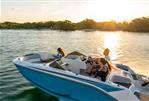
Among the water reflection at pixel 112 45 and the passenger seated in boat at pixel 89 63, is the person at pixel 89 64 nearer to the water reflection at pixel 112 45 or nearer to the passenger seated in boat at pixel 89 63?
the passenger seated in boat at pixel 89 63

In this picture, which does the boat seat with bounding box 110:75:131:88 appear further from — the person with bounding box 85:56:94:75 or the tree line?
the tree line

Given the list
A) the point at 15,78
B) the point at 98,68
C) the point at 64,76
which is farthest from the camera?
the point at 15,78

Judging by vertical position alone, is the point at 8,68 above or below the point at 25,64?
below

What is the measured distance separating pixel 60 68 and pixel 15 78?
388 cm

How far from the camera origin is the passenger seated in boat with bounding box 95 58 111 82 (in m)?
8.68

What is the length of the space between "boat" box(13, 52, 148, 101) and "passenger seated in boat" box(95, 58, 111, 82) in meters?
0.18

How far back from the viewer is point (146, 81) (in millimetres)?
9406

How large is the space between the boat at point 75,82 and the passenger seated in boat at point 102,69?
0.18 m

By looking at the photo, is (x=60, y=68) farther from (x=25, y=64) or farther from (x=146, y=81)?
(x=146, y=81)

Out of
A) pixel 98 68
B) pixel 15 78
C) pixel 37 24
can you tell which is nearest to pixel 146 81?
pixel 98 68

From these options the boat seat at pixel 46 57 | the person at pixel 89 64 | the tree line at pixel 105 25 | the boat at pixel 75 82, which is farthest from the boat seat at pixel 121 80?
the tree line at pixel 105 25

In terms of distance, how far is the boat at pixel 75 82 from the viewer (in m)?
7.87

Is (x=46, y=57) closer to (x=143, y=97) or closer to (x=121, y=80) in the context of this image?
(x=121, y=80)

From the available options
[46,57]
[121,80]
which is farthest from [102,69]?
[46,57]
